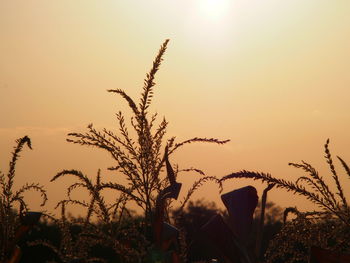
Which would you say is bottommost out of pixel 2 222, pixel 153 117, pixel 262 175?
pixel 262 175

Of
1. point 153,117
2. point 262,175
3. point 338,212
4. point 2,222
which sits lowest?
point 338,212

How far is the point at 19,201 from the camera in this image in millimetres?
3012

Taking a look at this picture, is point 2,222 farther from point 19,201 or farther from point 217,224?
point 217,224

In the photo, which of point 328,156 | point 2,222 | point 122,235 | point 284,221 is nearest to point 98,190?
point 122,235

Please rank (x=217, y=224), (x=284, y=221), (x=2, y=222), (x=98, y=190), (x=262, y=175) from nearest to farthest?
(x=262, y=175)
(x=217, y=224)
(x=284, y=221)
(x=98, y=190)
(x=2, y=222)

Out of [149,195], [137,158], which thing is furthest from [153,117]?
[149,195]

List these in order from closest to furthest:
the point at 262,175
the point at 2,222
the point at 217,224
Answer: the point at 262,175 → the point at 217,224 → the point at 2,222

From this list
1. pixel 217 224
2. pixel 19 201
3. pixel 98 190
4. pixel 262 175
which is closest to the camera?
pixel 262 175

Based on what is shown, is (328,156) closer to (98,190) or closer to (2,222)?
(98,190)

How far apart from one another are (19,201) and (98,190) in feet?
2.48

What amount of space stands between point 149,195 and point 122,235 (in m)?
0.39

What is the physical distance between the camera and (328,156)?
7.27 ft

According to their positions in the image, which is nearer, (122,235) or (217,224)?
(217,224)

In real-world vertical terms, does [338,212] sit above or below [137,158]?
below
